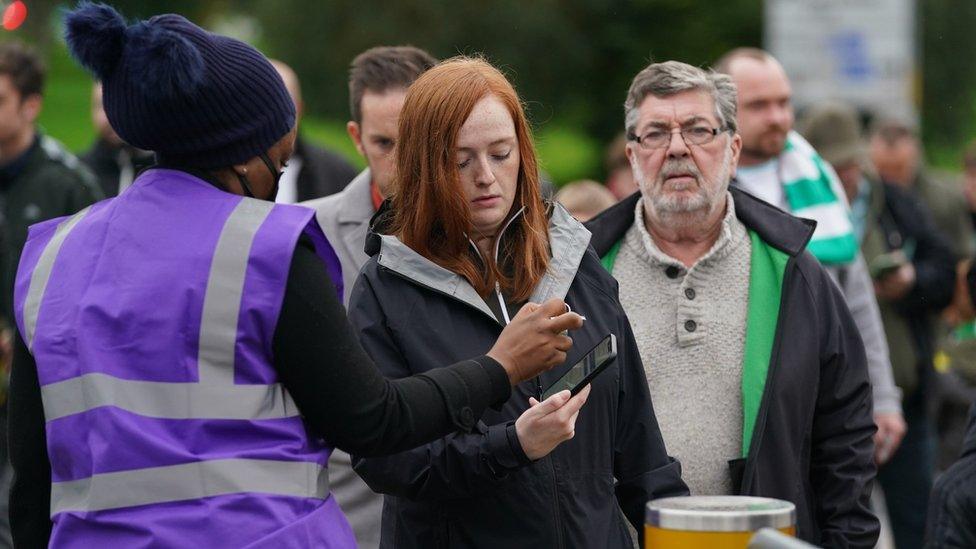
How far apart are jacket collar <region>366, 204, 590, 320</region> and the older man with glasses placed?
25.3 inches

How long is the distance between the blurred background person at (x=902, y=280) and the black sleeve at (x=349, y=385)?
434 cm

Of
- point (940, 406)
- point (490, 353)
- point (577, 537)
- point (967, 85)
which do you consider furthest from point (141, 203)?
point (967, 85)

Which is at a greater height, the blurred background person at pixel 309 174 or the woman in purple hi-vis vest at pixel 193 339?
the woman in purple hi-vis vest at pixel 193 339

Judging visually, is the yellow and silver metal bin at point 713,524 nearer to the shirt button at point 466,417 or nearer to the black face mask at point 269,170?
the shirt button at point 466,417

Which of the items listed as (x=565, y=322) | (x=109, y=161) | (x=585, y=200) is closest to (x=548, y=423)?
(x=565, y=322)

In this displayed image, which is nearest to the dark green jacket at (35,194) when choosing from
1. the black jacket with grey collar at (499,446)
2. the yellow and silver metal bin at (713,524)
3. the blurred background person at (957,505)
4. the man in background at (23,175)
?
the man in background at (23,175)

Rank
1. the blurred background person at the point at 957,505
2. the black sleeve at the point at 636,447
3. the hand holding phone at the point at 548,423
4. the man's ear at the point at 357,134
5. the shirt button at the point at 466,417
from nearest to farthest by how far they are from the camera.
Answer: the shirt button at the point at 466,417 < the hand holding phone at the point at 548,423 < the blurred background person at the point at 957,505 < the black sleeve at the point at 636,447 < the man's ear at the point at 357,134

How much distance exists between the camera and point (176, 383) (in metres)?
2.86

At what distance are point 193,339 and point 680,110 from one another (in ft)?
6.47

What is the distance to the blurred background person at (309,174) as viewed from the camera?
7082 mm

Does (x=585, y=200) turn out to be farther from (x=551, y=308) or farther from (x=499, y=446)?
(x=551, y=308)

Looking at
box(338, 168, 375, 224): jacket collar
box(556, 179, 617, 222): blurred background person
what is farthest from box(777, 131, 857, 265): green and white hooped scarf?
box(338, 168, 375, 224): jacket collar

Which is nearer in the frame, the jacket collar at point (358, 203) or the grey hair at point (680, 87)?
the grey hair at point (680, 87)

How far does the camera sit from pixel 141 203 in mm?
2979
